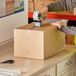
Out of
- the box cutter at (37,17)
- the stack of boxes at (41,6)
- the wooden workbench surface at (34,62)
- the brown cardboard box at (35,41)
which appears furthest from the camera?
the stack of boxes at (41,6)

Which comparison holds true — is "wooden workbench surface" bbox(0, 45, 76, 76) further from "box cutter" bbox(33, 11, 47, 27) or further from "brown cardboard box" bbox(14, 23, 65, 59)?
"box cutter" bbox(33, 11, 47, 27)

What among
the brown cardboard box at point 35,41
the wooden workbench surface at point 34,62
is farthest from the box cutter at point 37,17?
the wooden workbench surface at point 34,62

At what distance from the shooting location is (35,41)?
2652mm

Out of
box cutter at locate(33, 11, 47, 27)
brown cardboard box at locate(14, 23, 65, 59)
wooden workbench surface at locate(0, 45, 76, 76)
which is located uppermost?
box cutter at locate(33, 11, 47, 27)

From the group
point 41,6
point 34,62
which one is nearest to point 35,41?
point 34,62

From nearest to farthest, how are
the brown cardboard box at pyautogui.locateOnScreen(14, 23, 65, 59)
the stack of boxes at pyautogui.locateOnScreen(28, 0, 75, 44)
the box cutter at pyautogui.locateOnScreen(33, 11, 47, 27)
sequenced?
the brown cardboard box at pyautogui.locateOnScreen(14, 23, 65, 59) → the box cutter at pyautogui.locateOnScreen(33, 11, 47, 27) → the stack of boxes at pyautogui.locateOnScreen(28, 0, 75, 44)

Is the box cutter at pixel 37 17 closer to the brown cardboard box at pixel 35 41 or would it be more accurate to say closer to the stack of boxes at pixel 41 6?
the brown cardboard box at pixel 35 41

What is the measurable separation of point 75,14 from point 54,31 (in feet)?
8.77

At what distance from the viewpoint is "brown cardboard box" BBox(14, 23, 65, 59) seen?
263 centimetres

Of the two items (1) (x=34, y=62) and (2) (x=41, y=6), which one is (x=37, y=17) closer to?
(1) (x=34, y=62)

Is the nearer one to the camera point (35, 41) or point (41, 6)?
point (35, 41)

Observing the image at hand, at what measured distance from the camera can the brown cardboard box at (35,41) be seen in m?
2.63

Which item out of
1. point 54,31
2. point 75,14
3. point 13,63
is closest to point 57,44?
point 54,31

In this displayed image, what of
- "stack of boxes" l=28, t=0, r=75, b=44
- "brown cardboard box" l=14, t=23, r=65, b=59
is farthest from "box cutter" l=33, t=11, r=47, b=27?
"stack of boxes" l=28, t=0, r=75, b=44
